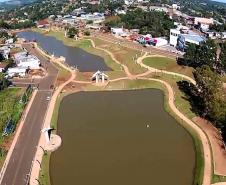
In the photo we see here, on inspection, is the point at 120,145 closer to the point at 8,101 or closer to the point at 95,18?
the point at 8,101

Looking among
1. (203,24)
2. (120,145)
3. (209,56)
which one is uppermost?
(209,56)

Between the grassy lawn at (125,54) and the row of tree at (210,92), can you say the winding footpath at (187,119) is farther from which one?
the row of tree at (210,92)

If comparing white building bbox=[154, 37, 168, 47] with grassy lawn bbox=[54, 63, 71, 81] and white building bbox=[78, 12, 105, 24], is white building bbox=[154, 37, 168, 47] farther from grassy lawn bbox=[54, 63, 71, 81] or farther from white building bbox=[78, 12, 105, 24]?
white building bbox=[78, 12, 105, 24]

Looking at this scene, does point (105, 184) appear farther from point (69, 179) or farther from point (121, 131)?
point (121, 131)

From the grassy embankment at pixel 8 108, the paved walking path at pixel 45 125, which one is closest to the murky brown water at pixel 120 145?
the paved walking path at pixel 45 125

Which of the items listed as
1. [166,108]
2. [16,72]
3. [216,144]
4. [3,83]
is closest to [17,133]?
[3,83]
